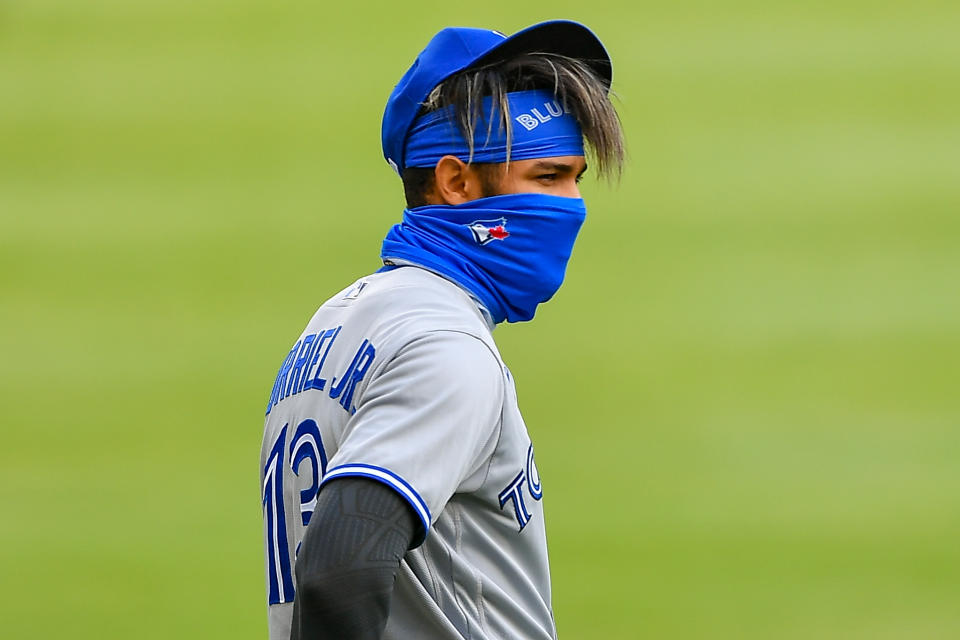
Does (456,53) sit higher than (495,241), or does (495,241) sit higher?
Answer: (456,53)

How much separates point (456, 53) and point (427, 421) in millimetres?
445

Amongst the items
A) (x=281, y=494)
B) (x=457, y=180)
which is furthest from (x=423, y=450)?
(x=457, y=180)

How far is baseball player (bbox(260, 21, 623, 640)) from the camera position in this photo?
767 mm

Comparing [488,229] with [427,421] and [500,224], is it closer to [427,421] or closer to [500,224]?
[500,224]

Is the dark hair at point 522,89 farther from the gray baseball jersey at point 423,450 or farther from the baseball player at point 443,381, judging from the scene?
the gray baseball jersey at point 423,450

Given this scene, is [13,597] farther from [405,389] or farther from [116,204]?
[405,389]

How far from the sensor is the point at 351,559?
748mm

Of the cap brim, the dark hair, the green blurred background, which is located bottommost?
the green blurred background

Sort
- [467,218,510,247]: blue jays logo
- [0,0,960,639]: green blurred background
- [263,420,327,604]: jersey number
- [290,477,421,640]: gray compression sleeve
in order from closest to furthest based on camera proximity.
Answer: [290,477,421,640]: gray compression sleeve
[263,420,327,604]: jersey number
[467,218,510,247]: blue jays logo
[0,0,960,639]: green blurred background

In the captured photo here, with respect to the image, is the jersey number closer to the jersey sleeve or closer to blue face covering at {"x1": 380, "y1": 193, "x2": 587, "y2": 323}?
the jersey sleeve

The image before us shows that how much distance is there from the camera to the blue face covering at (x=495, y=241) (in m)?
1.02

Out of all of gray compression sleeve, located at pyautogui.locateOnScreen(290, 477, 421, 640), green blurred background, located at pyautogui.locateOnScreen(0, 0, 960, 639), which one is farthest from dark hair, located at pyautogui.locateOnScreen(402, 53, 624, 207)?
green blurred background, located at pyautogui.locateOnScreen(0, 0, 960, 639)

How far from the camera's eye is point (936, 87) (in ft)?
6.41

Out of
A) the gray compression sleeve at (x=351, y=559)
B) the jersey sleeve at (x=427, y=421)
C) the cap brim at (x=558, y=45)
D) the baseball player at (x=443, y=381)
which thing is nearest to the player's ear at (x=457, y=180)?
the baseball player at (x=443, y=381)
